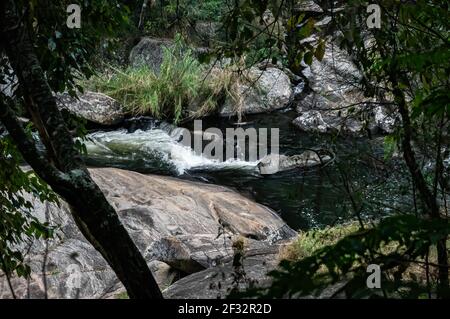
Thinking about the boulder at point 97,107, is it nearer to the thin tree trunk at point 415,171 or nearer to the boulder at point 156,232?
the boulder at point 156,232

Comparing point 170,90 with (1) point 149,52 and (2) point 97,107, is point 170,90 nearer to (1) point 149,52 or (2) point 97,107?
(2) point 97,107

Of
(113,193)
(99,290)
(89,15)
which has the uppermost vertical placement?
(89,15)

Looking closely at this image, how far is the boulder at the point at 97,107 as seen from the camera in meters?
11.5

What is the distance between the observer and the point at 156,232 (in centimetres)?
628

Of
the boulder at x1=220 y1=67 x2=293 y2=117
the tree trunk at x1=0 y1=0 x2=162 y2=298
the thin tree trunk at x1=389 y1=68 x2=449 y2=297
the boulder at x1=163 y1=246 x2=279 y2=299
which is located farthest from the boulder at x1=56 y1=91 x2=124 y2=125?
the tree trunk at x1=0 y1=0 x2=162 y2=298

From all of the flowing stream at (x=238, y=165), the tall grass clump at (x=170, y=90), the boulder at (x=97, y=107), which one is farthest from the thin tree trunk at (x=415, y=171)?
the boulder at (x=97, y=107)

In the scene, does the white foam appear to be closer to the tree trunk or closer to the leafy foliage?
the leafy foliage

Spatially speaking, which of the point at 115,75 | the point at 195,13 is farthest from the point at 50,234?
the point at 195,13

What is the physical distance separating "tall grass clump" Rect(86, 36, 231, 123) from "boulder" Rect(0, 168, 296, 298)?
3.78 metres

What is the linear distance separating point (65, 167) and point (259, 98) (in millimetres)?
10398

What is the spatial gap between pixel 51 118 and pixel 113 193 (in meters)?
4.80

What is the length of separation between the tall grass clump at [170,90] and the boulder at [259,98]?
27 cm

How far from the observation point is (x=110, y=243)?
7.16 ft
